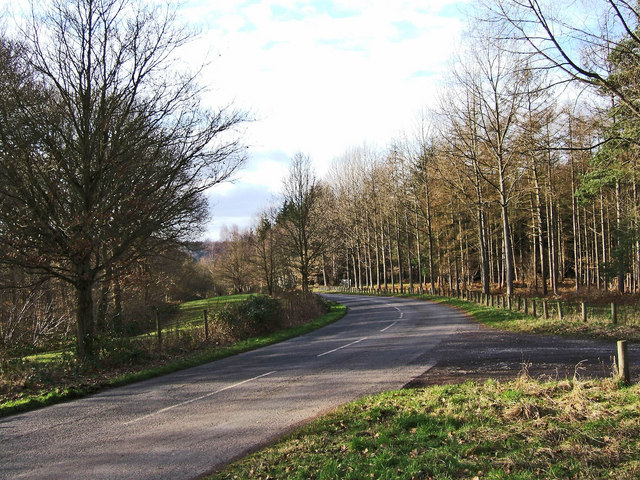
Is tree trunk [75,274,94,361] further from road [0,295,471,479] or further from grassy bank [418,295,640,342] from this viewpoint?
grassy bank [418,295,640,342]

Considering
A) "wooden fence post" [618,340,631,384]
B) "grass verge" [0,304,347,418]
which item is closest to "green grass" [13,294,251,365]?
"grass verge" [0,304,347,418]

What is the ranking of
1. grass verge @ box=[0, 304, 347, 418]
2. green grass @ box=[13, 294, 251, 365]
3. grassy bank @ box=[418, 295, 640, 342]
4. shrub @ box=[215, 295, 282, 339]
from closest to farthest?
grass verge @ box=[0, 304, 347, 418] → green grass @ box=[13, 294, 251, 365] → grassy bank @ box=[418, 295, 640, 342] → shrub @ box=[215, 295, 282, 339]

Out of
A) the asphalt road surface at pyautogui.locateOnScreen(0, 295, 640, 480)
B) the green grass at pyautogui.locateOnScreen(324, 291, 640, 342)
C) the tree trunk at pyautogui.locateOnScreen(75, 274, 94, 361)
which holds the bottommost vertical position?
the green grass at pyautogui.locateOnScreen(324, 291, 640, 342)

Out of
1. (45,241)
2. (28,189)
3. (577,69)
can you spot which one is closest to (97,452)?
(45,241)

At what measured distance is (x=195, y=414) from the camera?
841 centimetres

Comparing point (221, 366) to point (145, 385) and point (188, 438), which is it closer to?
point (145, 385)

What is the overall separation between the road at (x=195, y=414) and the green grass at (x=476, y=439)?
0.85m

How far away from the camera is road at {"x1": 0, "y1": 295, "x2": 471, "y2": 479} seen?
20.3ft

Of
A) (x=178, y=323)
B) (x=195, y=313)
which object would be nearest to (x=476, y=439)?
(x=178, y=323)

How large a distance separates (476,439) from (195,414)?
506cm

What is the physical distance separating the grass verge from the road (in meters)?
0.46

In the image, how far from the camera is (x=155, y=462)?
611cm

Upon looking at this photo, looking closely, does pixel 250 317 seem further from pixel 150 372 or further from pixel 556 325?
pixel 556 325

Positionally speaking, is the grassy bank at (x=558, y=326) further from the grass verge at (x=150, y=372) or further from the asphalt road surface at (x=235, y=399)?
the grass verge at (x=150, y=372)
